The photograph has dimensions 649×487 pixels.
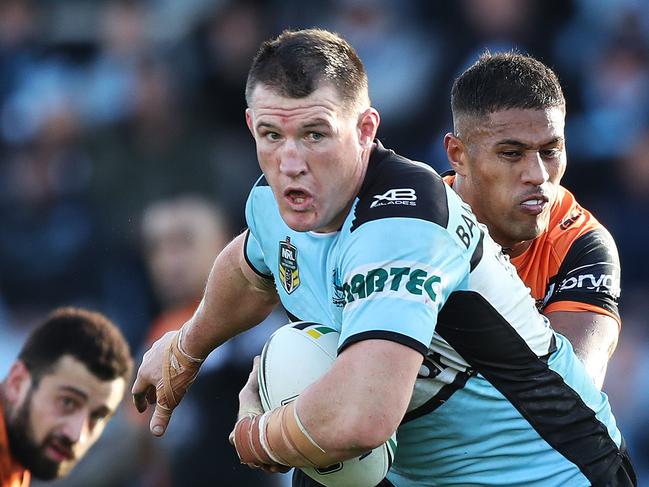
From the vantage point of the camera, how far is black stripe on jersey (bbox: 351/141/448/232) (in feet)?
12.2

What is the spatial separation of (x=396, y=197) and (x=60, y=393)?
3.40 meters

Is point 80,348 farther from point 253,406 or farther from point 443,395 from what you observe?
point 443,395

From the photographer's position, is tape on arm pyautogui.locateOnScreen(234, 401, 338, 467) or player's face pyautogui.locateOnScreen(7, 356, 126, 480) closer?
tape on arm pyautogui.locateOnScreen(234, 401, 338, 467)

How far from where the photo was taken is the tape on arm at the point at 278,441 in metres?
3.64

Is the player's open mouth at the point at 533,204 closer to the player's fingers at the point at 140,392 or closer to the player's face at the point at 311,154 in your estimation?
the player's face at the point at 311,154

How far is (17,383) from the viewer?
653 centimetres

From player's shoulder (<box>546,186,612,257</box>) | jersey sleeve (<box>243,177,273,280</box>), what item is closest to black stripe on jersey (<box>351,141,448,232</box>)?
jersey sleeve (<box>243,177,273,280</box>)

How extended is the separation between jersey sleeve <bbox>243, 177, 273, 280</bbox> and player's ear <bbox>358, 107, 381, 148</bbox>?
30.8 inches

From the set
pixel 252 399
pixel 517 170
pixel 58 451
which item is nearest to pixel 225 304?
pixel 252 399

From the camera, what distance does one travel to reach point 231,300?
197 inches

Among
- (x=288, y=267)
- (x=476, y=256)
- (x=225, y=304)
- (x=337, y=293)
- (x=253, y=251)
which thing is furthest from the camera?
(x=225, y=304)

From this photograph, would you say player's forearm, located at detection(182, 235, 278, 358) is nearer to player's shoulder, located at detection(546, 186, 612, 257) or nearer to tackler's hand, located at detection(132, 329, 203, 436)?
tackler's hand, located at detection(132, 329, 203, 436)

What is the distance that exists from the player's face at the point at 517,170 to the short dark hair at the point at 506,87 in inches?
1.9

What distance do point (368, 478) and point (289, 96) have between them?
1345 mm
